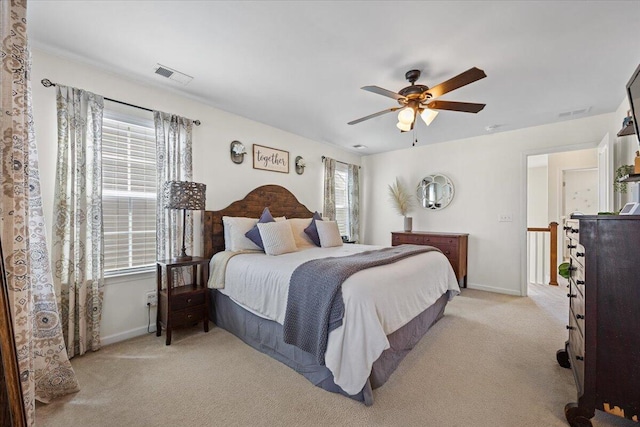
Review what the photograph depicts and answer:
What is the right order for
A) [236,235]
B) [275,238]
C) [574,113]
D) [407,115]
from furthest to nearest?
[574,113] < [236,235] < [275,238] < [407,115]

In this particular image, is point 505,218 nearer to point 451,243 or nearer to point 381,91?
point 451,243

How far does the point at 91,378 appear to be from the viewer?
2.03 m

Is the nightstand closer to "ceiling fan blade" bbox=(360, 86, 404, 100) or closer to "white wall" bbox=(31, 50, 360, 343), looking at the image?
"white wall" bbox=(31, 50, 360, 343)

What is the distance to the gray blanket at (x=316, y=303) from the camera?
183cm

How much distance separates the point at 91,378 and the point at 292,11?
2999 mm

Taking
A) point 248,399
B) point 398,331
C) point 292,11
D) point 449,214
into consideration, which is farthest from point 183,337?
point 449,214

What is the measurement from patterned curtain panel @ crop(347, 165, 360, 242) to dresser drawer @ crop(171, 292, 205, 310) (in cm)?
345

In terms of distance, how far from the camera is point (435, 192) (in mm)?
5082

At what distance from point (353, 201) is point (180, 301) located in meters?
3.85

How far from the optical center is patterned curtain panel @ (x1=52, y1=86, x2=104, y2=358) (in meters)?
2.29

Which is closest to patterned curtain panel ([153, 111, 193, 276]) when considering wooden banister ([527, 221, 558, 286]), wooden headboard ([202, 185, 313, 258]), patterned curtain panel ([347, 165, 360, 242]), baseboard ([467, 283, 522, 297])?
wooden headboard ([202, 185, 313, 258])

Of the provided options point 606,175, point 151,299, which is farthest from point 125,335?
point 606,175

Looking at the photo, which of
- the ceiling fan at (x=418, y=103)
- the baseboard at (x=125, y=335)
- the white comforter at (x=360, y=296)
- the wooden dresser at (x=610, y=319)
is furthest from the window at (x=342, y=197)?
the wooden dresser at (x=610, y=319)

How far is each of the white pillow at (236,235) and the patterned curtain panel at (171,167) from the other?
0.40 meters
